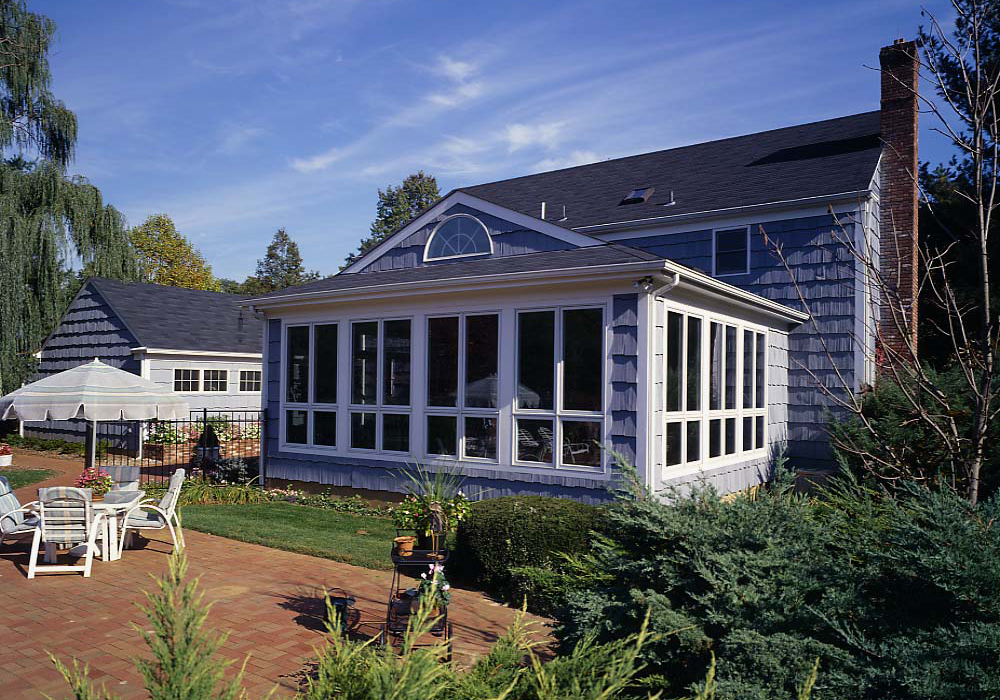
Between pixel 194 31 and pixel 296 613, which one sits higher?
pixel 194 31

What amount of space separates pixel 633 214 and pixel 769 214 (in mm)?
2953

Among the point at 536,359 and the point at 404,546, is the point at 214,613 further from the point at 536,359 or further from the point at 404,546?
the point at 536,359

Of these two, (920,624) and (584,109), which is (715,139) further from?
(920,624)

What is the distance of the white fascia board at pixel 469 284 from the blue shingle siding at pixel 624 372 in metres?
0.46

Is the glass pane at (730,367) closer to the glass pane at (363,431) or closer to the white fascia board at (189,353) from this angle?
the glass pane at (363,431)

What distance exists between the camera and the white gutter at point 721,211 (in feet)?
41.5

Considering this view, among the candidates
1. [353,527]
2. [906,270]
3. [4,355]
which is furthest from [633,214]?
[4,355]

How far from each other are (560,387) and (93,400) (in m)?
6.00

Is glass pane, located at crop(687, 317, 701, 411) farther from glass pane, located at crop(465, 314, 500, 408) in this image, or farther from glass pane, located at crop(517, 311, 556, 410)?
glass pane, located at crop(465, 314, 500, 408)

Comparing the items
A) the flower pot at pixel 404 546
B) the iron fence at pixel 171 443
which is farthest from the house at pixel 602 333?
the iron fence at pixel 171 443

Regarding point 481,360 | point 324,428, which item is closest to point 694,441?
point 481,360

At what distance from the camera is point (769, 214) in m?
13.5

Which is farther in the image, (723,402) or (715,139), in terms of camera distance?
(715,139)

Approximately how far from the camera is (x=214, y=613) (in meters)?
6.00
